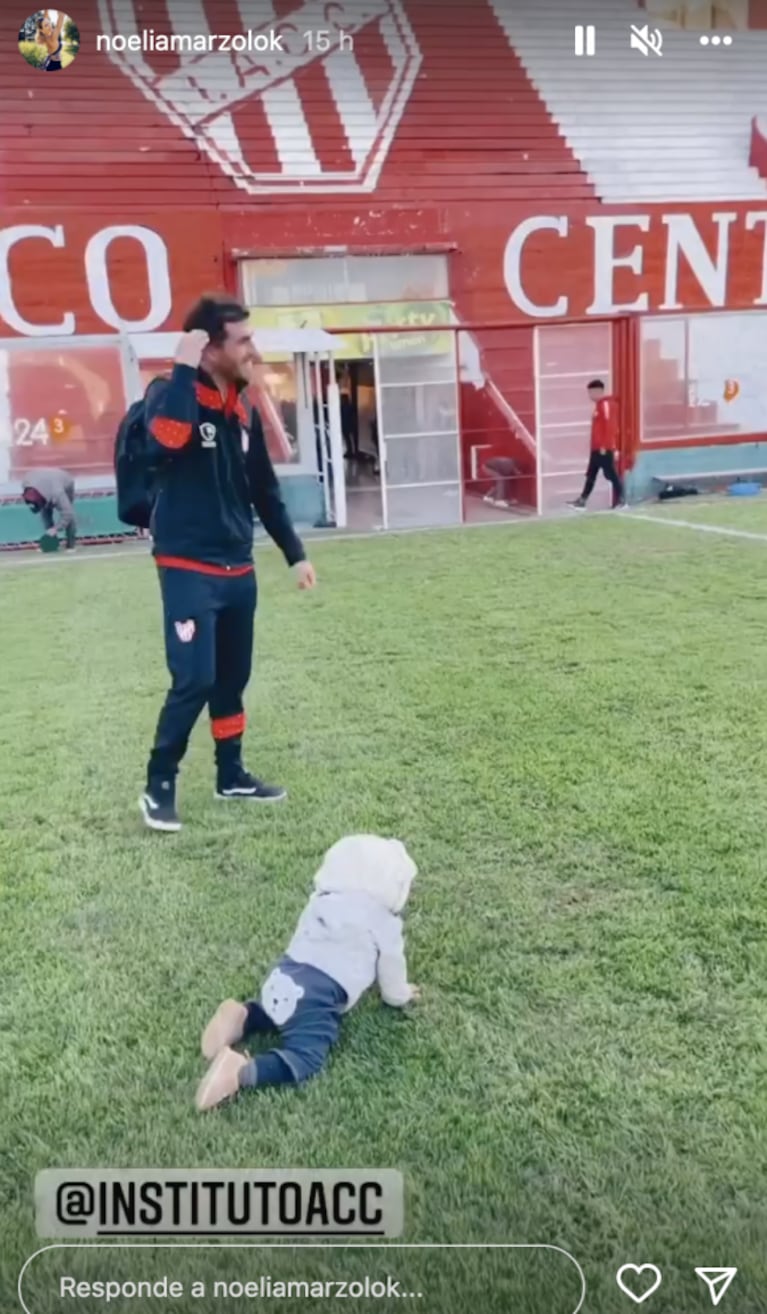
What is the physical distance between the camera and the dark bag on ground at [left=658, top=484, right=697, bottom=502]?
15.9ft

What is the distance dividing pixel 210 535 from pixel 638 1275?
3.48 ft

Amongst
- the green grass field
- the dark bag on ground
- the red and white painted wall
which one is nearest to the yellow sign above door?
the dark bag on ground

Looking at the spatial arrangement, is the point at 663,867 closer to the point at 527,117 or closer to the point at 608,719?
the point at 608,719

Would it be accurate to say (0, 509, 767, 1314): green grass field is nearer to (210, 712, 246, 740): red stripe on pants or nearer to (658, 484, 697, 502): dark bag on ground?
(210, 712, 246, 740): red stripe on pants

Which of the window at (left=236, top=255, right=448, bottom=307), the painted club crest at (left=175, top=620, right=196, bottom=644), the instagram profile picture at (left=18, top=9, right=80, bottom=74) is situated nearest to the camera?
the instagram profile picture at (left=18, top=9, right=80, bottom=74)

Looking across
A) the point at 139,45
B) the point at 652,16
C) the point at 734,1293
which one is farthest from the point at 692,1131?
the point at 139,45

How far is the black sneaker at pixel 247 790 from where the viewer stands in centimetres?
171

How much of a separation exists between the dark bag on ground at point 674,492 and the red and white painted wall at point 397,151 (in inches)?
98.4

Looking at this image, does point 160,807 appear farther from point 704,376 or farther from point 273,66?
point 704,376

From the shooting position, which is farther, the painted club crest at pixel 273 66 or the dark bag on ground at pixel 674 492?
the dark bag on ground at pixel 674 492

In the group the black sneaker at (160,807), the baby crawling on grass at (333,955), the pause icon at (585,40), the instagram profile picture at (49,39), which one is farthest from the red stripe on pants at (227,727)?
the pause icon at (585,40)

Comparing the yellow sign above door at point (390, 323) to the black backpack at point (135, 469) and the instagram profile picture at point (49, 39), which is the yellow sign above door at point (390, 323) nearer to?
the black backpack at point (135, 469)

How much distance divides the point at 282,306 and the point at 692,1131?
3.19 m

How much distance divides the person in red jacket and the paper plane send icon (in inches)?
182
